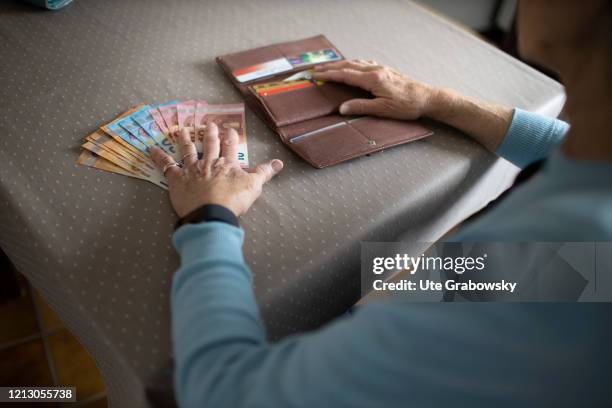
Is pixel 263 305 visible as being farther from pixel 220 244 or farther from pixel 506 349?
pixel 506 349

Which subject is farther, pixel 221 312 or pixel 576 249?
pixel 221 312

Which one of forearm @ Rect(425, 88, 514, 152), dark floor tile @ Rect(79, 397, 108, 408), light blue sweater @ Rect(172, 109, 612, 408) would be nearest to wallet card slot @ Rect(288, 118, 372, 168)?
forearm @ Rect(425, 88, 514, 152)

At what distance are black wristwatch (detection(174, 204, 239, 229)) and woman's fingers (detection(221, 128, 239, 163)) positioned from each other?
0.20m

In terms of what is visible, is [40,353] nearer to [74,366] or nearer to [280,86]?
[74,366]

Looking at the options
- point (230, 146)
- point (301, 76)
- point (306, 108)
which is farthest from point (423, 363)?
point (301, 76)

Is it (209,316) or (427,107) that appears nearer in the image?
(209,316)

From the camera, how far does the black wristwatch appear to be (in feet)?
2.93

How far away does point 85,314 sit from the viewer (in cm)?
84

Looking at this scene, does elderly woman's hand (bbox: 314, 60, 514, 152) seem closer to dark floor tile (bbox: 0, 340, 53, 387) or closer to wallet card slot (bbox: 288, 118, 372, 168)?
wallet card slot (bbox: 288, 118, 372, 168)

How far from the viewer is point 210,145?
1.11 meters

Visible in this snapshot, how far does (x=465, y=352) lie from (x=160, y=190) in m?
0.74

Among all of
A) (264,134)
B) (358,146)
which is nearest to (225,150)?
(264,134)

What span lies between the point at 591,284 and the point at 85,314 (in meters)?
0.79

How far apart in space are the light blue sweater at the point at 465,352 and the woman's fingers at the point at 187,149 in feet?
1.60
